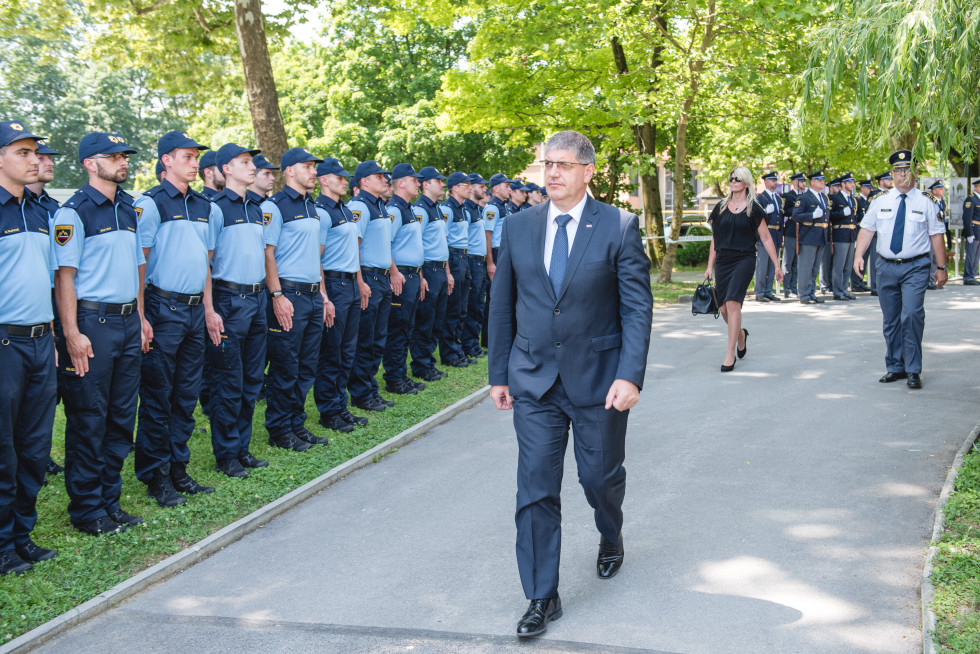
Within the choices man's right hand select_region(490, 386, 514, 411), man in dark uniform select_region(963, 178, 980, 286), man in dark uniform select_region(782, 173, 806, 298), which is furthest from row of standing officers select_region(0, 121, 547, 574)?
man in dark uniform select_region(963, 178, 980, 286)

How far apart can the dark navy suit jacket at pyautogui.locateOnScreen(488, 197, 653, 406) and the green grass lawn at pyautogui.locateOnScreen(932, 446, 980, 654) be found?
177 centimetres

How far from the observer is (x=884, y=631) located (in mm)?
4258

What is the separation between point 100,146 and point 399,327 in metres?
4.78

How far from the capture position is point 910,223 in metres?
9.44

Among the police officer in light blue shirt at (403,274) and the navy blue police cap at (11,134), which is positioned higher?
the navy blue police cap at (11,134)

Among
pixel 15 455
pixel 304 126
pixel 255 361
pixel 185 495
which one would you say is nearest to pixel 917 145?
pixel 255 361

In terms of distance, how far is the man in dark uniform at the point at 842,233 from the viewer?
1789 cm

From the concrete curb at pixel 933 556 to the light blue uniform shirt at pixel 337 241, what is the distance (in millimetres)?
5269

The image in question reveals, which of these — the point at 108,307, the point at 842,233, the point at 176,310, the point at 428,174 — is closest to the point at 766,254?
the point at 842,233

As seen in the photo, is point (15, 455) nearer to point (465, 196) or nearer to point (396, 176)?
point (396, 176)

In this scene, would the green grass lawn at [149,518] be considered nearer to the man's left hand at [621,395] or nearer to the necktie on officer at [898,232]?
the man's left hand at [621,395]

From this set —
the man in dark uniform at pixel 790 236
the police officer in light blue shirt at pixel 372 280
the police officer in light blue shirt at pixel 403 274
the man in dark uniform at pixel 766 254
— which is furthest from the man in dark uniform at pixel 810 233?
the police officer in light blue shirt at pixel 372 280

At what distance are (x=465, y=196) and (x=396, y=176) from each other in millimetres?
2284

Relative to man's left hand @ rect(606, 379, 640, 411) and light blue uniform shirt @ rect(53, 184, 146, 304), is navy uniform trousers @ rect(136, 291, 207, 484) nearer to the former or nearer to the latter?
light blue uniform shirt @ rect(53, 184, 146, 304)
